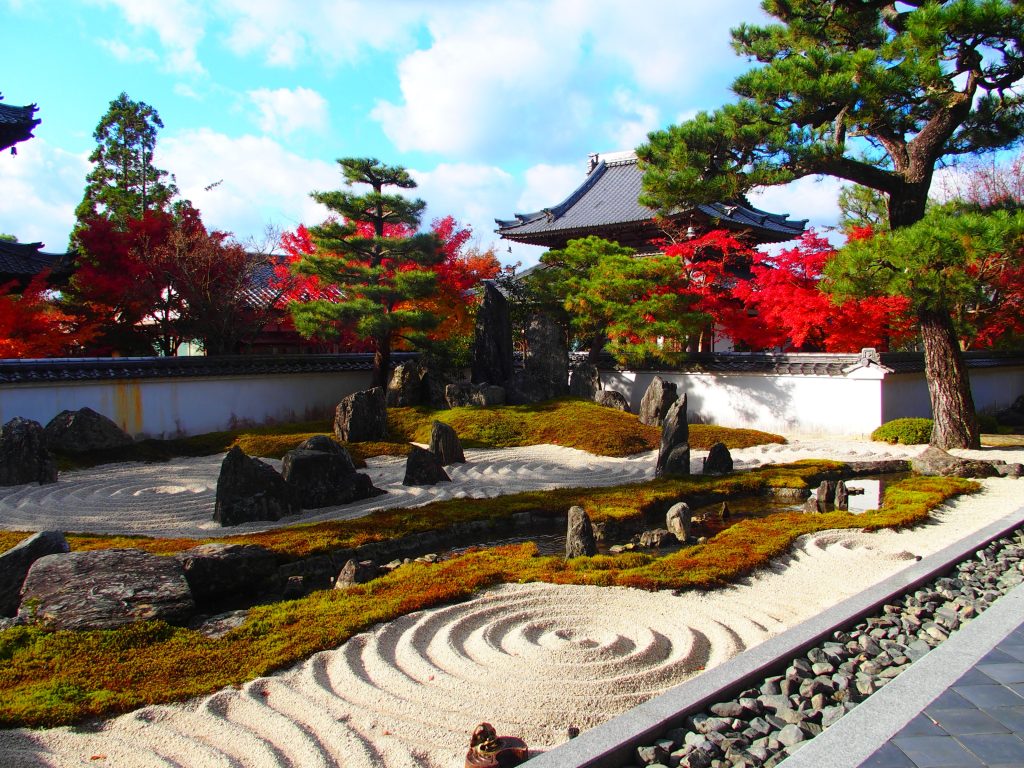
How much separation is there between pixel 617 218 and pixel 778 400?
7.42 m

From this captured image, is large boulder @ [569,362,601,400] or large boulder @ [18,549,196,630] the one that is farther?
large boulder @ [569,362,601,400]

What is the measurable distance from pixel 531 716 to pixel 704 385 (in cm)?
1568

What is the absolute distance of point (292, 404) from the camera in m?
18.2

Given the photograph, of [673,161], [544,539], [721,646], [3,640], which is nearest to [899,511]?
[544,539]

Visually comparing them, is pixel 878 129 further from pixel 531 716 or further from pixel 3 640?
pixel 3 640

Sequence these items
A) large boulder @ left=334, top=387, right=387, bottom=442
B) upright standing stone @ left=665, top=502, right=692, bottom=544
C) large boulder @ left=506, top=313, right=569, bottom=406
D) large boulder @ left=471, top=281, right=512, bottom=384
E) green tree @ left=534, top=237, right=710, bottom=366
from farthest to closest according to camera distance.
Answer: large boulder @ left=506, top=313, right=569, bottom=406
large boulder @ left=471, top=281, right=512, bottom=384
green tree @ left=534, top=237, right=710, bottom=366
large boulder @ left=334, top=387, right=387, bottom=442
upright standing stone @ left=665, top=502, right=692, bottom=544

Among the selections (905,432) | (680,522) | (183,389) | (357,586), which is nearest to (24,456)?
(183,389)

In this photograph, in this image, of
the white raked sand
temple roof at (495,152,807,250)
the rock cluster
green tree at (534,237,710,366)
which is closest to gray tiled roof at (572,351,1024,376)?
green tree at (534,237,710,366)

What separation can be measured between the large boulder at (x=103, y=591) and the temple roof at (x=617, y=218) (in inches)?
632

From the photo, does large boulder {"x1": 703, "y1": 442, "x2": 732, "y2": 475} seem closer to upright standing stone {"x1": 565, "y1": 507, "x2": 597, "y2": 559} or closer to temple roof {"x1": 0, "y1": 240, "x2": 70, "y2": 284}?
upright standing stone {"x1": 565, "y1": 507, "x2": 597, "y2": 559}

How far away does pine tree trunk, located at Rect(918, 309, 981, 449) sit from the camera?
12.9 m

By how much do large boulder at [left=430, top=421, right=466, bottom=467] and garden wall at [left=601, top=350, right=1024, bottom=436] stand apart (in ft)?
25.7

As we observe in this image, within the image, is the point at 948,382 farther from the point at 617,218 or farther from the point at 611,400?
the point at 617,218

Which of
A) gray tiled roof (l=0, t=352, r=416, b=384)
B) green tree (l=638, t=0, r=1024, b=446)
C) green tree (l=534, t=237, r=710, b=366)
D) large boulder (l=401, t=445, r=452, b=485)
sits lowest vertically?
large boulder (l=401, t=445, r=452, b=485)
